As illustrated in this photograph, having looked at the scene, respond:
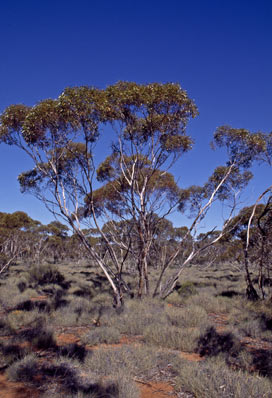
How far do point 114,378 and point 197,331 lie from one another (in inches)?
129

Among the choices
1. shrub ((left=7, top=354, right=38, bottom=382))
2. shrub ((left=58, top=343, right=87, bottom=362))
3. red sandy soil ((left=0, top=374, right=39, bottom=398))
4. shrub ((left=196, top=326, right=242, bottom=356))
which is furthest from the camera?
shrub ((left=196, top=326, right=242, bottom=356))

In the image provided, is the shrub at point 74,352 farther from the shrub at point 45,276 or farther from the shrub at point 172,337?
the shrub at point 45,276

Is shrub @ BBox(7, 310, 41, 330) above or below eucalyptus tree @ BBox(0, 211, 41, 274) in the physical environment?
below

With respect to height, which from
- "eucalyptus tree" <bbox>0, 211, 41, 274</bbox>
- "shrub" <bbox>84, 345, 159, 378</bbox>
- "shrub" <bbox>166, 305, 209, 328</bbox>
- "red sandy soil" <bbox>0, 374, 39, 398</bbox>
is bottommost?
"red sandy soil" <bbox>0, 374, 39, 398</bbox>

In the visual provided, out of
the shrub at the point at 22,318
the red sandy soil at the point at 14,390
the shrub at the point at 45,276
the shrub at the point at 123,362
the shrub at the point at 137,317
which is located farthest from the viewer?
the shrub at the point at 45,276

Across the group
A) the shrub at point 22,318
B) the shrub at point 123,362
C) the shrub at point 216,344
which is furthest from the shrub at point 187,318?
the shrub at point 22,318

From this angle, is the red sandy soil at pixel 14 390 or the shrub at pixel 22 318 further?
the shrub at pixel 22 318

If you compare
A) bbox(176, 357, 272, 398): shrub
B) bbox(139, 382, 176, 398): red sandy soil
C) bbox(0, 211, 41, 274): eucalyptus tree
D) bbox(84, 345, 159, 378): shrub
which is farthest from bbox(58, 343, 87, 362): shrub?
bbox(0, 211, 41, 274): eucalyptus tree

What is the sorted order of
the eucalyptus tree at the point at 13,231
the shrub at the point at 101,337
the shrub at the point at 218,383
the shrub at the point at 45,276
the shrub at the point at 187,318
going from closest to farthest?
the shrub at the point at 218,383, the shrub at the point at 101,337, the shrub at the point at 187,318, the shrub at the point at 45,276, the eucalyptus tree at the point at 13,231

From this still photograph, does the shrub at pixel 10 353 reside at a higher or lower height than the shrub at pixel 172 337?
lower

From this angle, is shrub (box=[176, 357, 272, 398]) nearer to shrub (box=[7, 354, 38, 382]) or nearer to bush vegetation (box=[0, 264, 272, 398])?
bush vegetation (box=[0, 264, 272, 398])

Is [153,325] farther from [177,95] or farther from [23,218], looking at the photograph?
[23,218]

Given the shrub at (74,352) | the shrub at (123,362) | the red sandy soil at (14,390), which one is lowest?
the red sandy soil at (14,390)

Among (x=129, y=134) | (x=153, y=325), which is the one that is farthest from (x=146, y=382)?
(x=129, y=134)
